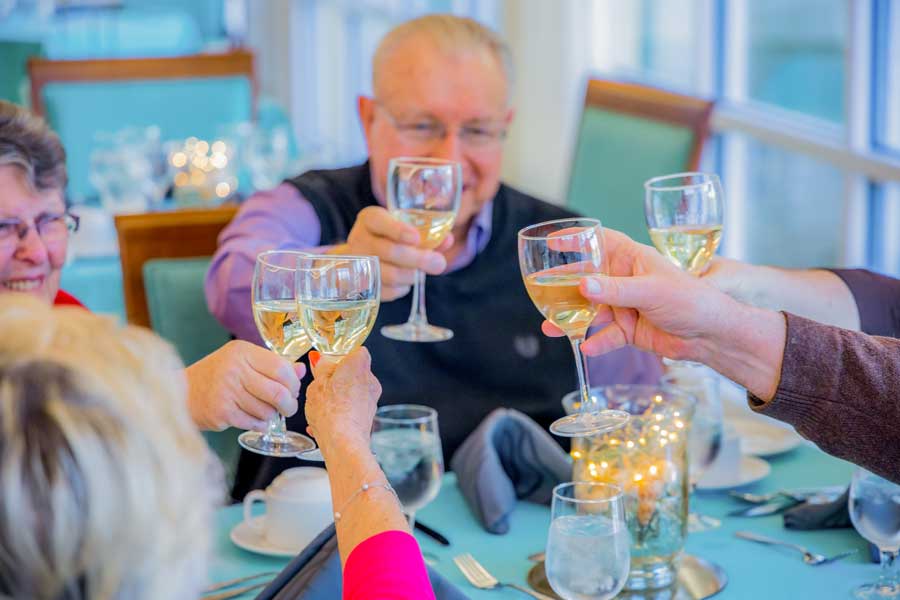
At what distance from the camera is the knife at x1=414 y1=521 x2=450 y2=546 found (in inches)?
61.9

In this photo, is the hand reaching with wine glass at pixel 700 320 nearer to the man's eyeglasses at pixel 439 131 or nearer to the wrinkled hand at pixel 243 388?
the wrinkled hand at pixel 243 388

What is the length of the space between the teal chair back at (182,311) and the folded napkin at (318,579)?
3.38 feet

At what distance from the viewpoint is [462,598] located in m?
1.21

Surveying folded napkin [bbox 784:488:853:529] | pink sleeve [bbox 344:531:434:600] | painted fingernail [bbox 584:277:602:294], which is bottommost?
folded napkin [bbox 784:488:853:529]

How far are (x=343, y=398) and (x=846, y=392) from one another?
0.56m

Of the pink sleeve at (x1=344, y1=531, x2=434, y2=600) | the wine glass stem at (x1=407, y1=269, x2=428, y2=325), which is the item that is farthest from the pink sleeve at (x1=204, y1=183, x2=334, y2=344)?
the pink sleeve at (x1=344, y1=531, x2=434, y2=600)

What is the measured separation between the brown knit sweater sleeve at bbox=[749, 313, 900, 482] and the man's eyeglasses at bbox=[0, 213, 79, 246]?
1151 millimetres

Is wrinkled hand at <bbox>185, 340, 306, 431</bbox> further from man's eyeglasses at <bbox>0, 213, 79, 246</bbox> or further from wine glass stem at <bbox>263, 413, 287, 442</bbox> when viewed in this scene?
man's eyeglasses at <bbox>0, 213, 79, 246</bbox>

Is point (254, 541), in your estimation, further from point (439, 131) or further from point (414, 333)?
point (439, 131)

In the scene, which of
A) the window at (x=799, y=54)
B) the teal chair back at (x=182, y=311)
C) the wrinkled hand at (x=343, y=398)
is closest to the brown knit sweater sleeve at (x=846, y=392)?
the wrinkled hand at (x=343, y=398)

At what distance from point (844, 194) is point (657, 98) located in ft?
1.76

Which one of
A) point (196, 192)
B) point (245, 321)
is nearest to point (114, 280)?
point (196, 192)

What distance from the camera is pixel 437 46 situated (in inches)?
89.0

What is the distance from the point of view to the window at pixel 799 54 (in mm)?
6715
